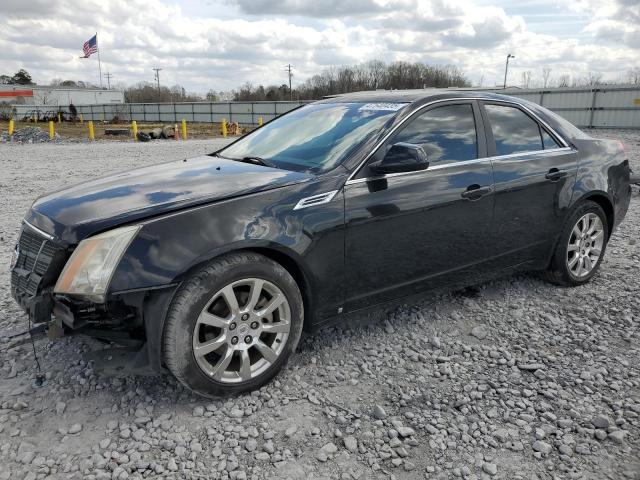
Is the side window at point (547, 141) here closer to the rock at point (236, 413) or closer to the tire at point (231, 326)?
the tire at point (231, 326)

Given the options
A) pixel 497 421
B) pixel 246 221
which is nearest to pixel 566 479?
pixel 497 421

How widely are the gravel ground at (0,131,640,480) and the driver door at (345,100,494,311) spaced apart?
47 centimetres

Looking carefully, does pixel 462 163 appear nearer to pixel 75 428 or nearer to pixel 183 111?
pixel 75 428

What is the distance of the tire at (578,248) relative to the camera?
177 inches

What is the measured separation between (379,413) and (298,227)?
1.11 metres

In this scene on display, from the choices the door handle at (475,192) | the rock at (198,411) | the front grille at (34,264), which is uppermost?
the door handle at (475,192)

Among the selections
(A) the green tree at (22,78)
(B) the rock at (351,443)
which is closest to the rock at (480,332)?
(B) the rock at (351,443)

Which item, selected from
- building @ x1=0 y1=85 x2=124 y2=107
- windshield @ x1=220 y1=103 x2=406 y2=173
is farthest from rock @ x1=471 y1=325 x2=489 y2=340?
building @ x1=0 y1=85 x2=124 y2=107

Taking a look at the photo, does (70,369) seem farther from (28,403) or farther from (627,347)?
(627,347)

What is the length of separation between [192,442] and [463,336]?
2.04 m

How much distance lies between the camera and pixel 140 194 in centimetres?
302

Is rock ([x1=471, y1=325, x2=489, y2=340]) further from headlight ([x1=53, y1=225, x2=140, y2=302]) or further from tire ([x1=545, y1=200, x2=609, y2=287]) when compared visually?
headlight ([x1=53, y1=225, x2=140, y2=302])

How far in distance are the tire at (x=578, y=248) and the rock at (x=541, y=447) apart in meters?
2.27

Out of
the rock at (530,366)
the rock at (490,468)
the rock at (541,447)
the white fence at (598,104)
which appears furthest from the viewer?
Answer: the white fence at (598,104)
